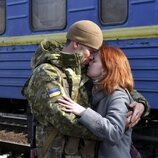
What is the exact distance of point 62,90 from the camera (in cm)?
242

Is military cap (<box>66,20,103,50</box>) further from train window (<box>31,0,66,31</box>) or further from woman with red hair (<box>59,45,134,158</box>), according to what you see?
train window (<box>31,0,66,31</box>)

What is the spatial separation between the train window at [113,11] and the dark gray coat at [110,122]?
10.6 ft

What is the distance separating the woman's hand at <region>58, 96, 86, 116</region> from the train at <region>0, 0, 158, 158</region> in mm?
2855

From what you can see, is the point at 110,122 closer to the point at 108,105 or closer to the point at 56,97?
the point at 108,105

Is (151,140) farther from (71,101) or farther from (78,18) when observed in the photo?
(71,101)

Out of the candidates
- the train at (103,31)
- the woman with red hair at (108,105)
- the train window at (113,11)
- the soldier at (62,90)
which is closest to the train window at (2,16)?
the train at (103,31)

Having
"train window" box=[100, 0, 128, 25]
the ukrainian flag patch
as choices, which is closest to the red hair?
the ukrainian flag patch

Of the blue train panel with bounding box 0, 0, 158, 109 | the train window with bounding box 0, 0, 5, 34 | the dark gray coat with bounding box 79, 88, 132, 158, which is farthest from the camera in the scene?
the train window with bounding box 0, 0, 5, 34

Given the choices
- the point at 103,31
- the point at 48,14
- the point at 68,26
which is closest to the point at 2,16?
the point at 48,14

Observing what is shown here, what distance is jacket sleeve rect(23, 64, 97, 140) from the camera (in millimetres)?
2365

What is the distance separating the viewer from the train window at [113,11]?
558cm

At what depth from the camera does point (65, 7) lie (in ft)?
20.8

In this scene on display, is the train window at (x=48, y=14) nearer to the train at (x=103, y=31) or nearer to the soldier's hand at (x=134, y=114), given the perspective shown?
the train at (x=103, y=31)

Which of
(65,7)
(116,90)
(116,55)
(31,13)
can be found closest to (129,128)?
(116,90)
